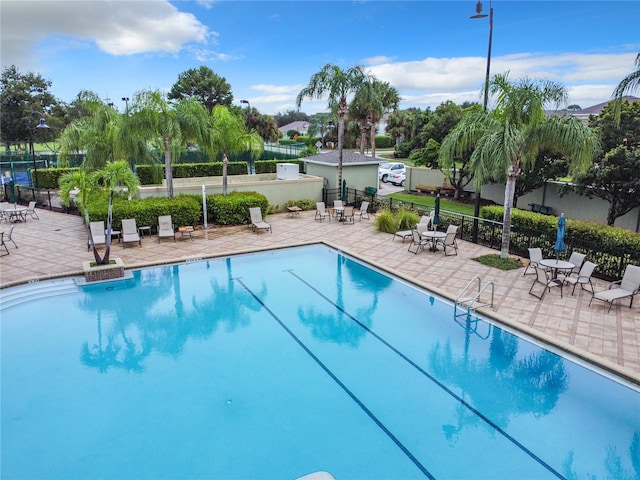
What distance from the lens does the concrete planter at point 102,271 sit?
37.0 feet

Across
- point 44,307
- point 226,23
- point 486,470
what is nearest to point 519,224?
point 486,470

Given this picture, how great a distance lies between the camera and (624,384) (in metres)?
6.77

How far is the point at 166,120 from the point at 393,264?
9.64m

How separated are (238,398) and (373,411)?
2135 millimetres

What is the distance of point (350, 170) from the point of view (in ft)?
68.3

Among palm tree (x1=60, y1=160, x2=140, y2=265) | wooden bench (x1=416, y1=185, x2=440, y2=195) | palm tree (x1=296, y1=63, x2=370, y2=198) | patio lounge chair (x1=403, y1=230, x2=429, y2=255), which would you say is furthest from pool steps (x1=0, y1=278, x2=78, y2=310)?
wooden bench (x1=416, y1=185, x2=440, y2=195)

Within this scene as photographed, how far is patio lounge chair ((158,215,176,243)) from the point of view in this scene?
14.8m

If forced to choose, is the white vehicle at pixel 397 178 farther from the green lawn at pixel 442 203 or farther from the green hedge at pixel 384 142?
the green hedge at pixel 384 142

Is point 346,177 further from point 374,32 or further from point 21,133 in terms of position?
point 21,133

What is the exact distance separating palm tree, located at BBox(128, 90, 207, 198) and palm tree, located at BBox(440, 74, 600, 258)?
976 centimetres

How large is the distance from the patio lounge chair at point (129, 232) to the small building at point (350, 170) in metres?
9.68

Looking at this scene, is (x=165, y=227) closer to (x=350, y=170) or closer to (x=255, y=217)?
(x=255, y=217)

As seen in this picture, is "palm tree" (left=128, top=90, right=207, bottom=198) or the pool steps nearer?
the pool steps

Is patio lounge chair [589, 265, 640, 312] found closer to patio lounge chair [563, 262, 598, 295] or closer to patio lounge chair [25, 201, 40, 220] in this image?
patio lounge chair [563, 262, 598, 295]
